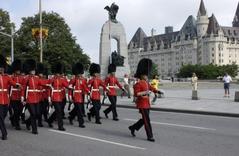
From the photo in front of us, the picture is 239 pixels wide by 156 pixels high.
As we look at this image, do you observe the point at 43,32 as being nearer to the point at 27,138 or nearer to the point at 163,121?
the point at 163,121

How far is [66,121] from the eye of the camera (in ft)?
54.3

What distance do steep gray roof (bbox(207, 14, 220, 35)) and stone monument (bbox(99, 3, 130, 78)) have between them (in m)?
144

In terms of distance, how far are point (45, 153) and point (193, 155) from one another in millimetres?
3094

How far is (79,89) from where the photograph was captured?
14688mm

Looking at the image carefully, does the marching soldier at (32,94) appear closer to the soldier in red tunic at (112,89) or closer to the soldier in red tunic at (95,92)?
the soldier in red tunic at (95,92)

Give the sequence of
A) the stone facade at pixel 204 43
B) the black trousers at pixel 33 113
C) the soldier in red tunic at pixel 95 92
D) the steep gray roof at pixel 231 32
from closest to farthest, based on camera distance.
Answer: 1. the black trousers at pixel 33 113
2. the soldier in red tunic at pixel 95 92
3. the stone facade at pixel 204 43
4. the steep gray roof at pixel 231 32

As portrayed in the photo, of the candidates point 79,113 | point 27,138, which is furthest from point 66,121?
point 27,138

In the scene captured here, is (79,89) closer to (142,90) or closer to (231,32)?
(142,90)

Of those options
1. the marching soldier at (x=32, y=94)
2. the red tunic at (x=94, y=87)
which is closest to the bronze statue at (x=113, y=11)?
the red tunic at (x=94, y=87)

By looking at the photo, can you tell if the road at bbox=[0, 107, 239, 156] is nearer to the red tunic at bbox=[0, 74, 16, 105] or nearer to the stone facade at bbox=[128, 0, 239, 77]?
the red tunic at bbox=[0, 74, 16, 105]

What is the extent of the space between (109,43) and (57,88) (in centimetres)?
2563

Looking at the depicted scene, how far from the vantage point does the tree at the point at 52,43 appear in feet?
218

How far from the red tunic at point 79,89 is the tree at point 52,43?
49.5 m

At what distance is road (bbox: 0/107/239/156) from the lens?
32.0 feet
